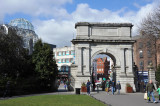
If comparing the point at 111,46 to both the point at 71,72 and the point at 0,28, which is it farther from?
the point at 0,28

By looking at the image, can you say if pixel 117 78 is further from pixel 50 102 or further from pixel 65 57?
pixel 65 57

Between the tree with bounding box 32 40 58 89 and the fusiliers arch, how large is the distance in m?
2.81

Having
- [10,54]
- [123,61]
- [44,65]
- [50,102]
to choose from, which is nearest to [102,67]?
[123,61]

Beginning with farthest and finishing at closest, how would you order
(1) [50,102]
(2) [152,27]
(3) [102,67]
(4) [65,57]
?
(3) [102,67], (4) [65,57], (2) [152,27], (1) [50,102]

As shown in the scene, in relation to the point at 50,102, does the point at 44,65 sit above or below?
above

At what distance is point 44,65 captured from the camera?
87.5 feet

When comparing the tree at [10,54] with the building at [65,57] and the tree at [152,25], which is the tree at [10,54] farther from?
the building at [65,57]

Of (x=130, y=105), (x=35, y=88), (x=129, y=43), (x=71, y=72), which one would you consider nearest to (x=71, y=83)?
(x=71, y=72)

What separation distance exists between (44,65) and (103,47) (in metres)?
7.98

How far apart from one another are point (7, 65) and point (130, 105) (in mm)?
17010

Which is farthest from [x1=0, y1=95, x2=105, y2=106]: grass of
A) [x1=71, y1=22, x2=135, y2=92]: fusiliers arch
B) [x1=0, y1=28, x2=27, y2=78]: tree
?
[x1=71, y1=22, x2=135, y2=92]: fusiliers arch

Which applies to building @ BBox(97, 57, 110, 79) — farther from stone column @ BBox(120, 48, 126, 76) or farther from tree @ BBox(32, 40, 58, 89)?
tree @ BBox(32, 40, 58, 89)

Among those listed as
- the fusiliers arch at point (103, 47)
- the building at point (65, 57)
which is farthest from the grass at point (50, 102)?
the building at point (65, 57)

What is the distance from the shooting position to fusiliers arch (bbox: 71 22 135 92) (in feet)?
87.4
